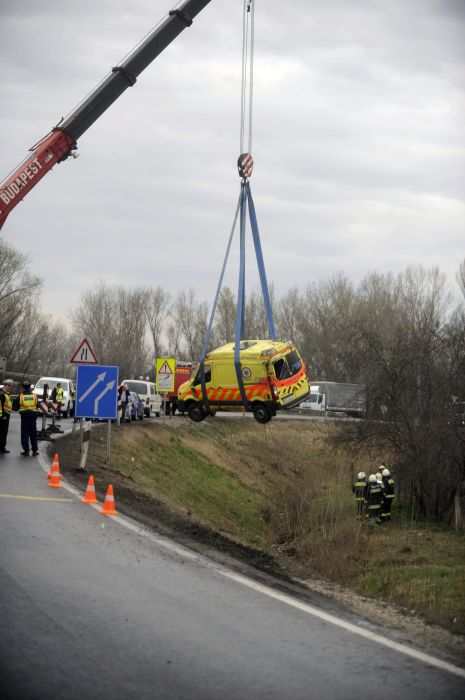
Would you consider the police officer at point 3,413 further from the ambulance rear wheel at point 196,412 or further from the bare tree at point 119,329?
the bare tree at point 119,329

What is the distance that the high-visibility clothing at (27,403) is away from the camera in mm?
20172

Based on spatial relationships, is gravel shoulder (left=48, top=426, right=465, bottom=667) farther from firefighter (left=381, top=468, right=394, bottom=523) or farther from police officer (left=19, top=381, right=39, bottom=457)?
firefighter (left=381, top=468, right=394, bottom=523)

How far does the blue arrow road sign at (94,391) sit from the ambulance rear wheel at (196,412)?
6988 millimetres

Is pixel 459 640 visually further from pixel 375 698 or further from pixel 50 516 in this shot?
pixel 50 516

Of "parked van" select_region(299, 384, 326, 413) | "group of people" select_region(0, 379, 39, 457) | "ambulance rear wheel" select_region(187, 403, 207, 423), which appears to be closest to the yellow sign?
"ambulance rear wheel" select_region(187, 403, 207, 423)

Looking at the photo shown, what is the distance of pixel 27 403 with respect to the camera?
20203 millimetres

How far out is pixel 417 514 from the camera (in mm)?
30625

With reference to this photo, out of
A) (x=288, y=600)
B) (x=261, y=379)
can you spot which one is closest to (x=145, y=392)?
(x=261, y=379)

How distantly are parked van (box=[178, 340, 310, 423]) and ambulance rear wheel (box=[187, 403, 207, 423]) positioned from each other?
171 cm

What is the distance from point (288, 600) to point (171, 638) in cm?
200

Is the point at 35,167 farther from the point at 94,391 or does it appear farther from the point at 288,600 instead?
the point at 288,600

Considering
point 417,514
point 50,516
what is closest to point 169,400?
point 417,514

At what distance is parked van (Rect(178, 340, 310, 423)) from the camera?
22625mm

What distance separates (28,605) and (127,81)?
18620 mm
